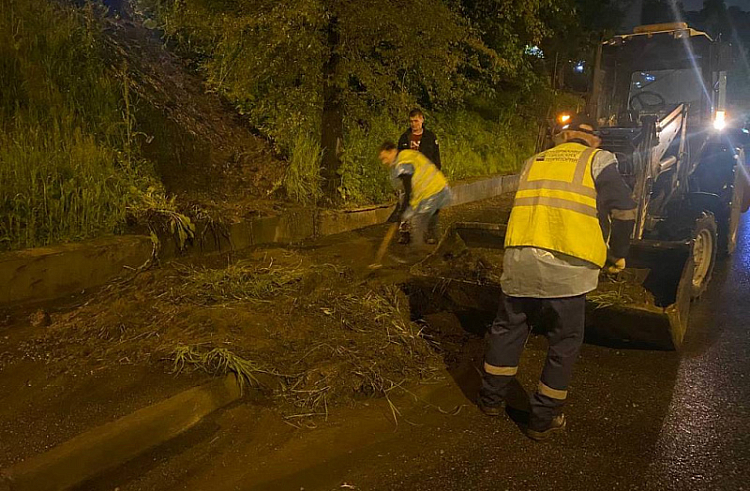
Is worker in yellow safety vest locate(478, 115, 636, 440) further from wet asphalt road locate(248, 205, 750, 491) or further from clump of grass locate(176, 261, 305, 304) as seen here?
clump of grass locate(176, 261, 305, 304)

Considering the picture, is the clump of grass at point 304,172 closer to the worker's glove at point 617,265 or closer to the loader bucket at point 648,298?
the loader bucket at point 648,298

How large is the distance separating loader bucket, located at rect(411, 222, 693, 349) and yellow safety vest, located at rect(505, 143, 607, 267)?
107cm

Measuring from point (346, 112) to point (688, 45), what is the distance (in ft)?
14.2

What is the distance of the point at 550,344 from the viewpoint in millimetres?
3264

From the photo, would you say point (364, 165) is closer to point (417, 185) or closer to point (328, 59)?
point (328, 59)

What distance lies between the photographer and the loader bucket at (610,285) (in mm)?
4074

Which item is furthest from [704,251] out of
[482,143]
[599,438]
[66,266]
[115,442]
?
[482,143]

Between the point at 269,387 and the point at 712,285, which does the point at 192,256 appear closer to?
the point at 269,387

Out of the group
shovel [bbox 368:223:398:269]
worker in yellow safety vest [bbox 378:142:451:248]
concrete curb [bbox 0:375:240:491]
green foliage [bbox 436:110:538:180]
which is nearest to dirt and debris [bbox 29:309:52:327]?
concrete curb [bbox 0:375:240:491]

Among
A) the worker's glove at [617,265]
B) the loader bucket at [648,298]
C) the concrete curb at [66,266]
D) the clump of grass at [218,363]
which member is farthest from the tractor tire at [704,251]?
the concrete curb at [66,266]

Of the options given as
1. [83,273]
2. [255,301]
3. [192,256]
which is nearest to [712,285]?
[255,301]

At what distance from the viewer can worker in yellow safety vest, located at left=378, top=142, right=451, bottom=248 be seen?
620 cm

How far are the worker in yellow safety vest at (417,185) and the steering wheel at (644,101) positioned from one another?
116 inches

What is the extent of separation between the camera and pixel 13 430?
2988 millimetres
